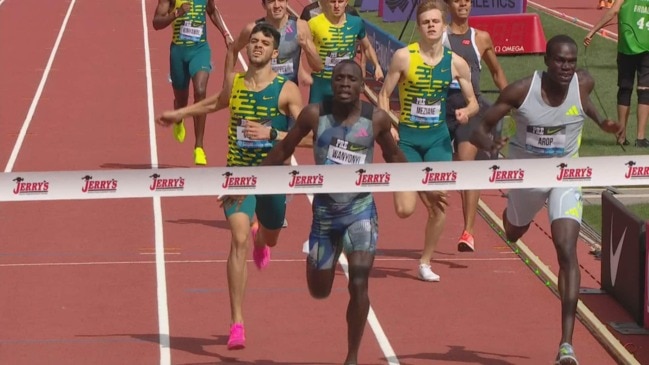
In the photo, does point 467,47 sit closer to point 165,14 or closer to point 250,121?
point 250,121

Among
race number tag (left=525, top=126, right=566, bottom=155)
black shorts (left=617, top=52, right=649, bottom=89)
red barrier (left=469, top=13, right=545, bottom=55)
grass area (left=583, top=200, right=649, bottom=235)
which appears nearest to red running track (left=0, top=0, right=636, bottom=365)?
grass area (left=583, top=200, right=649, bottom=235)

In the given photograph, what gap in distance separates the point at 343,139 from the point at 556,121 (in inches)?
59.3

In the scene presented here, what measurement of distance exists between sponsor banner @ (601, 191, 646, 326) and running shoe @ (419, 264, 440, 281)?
138 centimetres

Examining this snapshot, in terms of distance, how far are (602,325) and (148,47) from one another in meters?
19.6

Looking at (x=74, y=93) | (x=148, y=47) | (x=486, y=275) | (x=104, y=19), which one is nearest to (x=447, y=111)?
(x=486, y=275)

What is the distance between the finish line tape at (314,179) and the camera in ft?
34.3

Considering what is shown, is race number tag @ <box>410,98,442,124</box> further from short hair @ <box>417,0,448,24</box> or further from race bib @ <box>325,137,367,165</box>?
race bib @ <box>325,137,367,165</box>

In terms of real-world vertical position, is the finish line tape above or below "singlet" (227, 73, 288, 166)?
below

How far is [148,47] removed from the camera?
3038 centimetres

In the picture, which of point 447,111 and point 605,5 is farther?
point 605,5

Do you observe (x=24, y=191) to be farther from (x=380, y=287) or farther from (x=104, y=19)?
(x=104, y=19)

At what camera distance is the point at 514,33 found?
2719cm

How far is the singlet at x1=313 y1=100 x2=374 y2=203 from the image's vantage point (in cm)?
1044

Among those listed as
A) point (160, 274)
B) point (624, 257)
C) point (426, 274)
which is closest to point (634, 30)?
point (426, 274)
